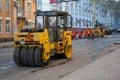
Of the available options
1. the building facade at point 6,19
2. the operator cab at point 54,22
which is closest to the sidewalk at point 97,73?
the operator cab at point 54,22

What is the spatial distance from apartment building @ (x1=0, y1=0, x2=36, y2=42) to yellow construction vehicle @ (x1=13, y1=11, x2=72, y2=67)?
23.8 m

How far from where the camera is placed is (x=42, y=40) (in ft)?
52.1

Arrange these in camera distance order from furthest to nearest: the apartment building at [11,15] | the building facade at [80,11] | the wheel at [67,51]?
the building facade at [80,11], the apartment building at [11,15], the wheel at [67,51]

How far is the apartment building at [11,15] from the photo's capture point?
147ft

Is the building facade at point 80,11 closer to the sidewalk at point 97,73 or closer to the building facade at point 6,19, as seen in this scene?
the building facade at point 6,19

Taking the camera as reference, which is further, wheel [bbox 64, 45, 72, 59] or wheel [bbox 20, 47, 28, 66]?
wheel [bbox 64, 45, 72, 59]

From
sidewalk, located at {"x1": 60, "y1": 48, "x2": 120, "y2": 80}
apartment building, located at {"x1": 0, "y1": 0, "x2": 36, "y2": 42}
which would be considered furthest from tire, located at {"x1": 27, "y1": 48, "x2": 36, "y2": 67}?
apartment building, located at {"x1": 0, "y1": 0, "x2": 36, "y2": 42}

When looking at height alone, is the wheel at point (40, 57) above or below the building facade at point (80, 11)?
below

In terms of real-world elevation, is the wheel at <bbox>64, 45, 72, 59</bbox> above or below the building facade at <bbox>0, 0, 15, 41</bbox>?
below

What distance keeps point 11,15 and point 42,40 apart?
32192 mm

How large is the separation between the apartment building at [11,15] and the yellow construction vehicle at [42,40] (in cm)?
2379

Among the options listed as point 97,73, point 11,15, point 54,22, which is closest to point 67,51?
point 54,22

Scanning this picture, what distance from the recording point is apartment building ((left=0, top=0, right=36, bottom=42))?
147 ft

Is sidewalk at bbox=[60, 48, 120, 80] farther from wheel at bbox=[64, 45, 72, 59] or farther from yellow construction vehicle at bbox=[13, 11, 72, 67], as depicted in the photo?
wheel at bbox=[64, 45, 72, 59]
